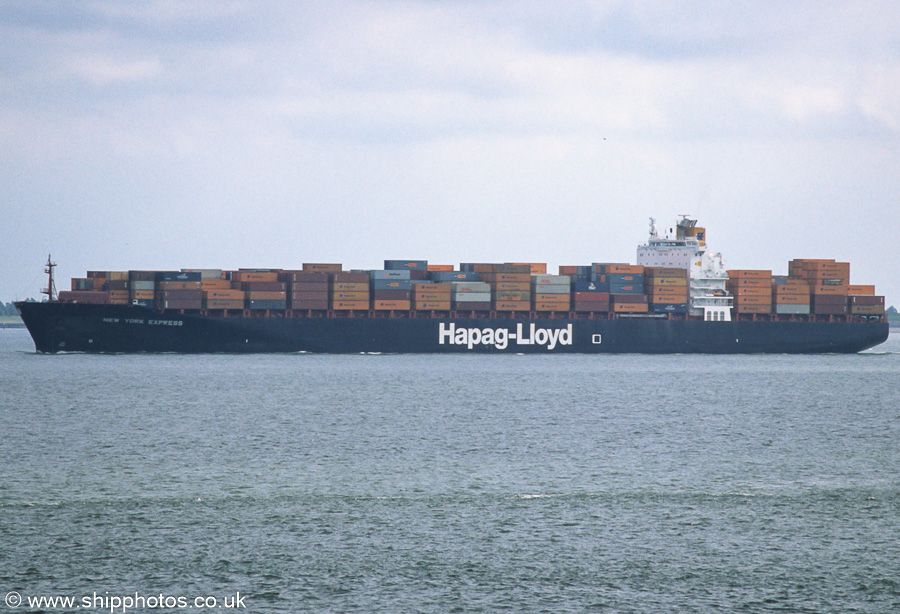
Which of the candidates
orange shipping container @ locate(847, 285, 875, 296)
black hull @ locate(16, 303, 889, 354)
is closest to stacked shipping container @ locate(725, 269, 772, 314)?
black hull @ locate(16, 303, 889, 354)

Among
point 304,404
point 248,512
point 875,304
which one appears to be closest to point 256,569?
point 248,512

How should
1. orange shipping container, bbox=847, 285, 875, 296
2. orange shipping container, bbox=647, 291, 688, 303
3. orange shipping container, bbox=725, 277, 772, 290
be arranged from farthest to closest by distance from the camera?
orange shipping container, bbox=847, 285, 875, 296 → orange shipping container, bbox=725, 277, 772, 290 → orange shipping container, bbox=647, 291, 688, 303

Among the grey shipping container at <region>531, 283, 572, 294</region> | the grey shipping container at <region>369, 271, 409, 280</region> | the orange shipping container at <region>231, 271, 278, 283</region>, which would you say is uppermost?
the grey shipping container at <region>369, 271, 409, 280</region>

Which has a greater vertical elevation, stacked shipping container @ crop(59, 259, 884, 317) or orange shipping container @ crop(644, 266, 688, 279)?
orange shipping container @ crop(644, 266, 688, 279)

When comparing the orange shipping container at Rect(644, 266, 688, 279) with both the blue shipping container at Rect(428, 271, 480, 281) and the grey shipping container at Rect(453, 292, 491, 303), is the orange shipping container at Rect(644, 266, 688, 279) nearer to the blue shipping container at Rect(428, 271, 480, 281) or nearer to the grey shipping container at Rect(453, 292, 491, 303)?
the grey shipping container at Rect(453, 292, 491, 303)

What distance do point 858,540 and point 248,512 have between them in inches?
495

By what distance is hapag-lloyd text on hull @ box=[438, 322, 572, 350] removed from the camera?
7362 cm

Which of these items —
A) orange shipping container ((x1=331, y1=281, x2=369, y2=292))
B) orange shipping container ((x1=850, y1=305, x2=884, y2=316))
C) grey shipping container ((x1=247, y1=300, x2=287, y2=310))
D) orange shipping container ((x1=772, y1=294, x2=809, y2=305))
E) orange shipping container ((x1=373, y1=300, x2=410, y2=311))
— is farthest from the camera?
orange shipping container ((x1=850, y1=305, x2=884, y2=316))

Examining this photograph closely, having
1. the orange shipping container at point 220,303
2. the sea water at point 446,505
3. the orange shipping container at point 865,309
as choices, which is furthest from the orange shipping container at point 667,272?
the orange shipping container at point 220,303

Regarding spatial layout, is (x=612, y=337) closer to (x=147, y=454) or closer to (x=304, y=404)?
(x=304, y=404)

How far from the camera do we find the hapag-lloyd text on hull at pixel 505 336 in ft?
242

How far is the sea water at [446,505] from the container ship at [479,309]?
968 inches

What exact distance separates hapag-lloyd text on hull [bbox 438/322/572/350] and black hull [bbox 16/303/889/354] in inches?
3.2

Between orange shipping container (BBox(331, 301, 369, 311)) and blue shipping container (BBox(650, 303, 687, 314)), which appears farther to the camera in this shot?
blue shipping container (BBox(650, 303, 687, 314))
